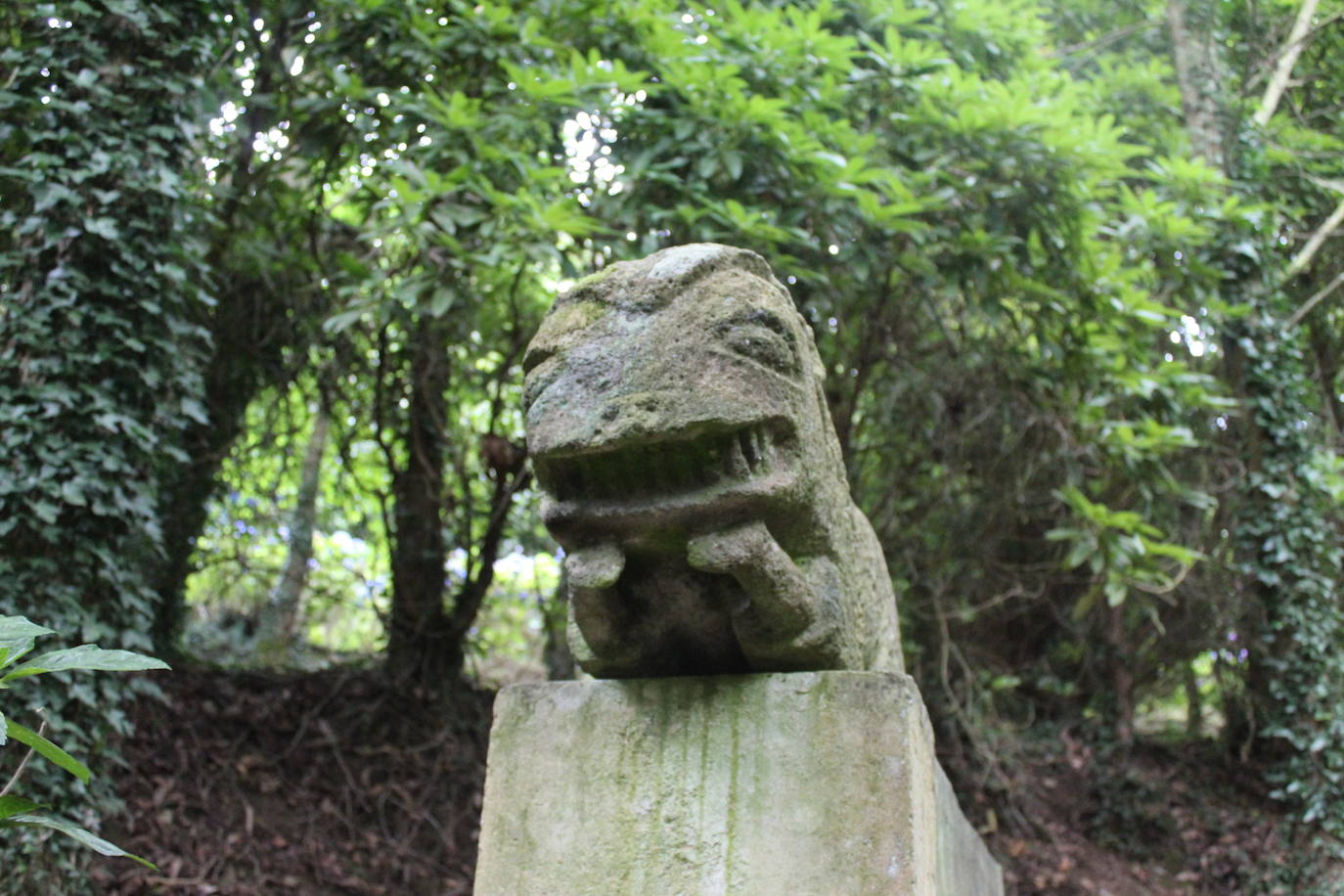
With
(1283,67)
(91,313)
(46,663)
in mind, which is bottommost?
(46,663)

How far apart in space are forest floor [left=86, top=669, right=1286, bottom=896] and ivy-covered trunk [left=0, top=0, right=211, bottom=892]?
797mm

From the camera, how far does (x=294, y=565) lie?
20.1 feet

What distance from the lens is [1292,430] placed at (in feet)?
19.5

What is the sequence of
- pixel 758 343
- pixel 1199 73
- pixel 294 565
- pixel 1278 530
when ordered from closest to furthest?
pixel 758 343 < pixel 1278 530 < pixel 294 565 < pixel 1199 73

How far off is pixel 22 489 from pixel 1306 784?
5817 mm

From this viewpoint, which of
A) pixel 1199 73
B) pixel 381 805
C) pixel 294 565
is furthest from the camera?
pixel 1199 73

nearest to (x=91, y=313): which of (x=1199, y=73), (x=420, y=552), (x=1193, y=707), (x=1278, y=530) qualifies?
(x=420, y=552)

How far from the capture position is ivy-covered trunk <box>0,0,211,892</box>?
3.28 metres

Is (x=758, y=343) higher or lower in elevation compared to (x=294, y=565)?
lower

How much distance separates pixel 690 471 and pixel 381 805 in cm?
360

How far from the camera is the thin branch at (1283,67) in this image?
644 centimetres

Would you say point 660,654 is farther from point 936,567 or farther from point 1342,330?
point 1342,330

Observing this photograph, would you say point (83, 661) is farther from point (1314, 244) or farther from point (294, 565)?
point (1314, 244)

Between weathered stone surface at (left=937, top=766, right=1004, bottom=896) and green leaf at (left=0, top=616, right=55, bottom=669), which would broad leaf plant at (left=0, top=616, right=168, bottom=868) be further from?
weathered stone surface at (left=937, top=766, right=1004, bottom=896)
